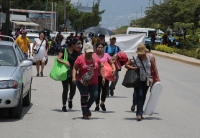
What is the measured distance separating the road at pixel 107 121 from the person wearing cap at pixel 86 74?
39 cm

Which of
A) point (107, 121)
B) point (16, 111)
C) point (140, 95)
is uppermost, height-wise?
point (140, 95)

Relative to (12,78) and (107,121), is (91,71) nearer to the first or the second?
(107,121)

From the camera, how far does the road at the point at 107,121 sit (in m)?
9.99

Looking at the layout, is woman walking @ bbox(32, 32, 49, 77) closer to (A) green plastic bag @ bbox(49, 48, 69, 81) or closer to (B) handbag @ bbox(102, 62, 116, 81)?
(B) handbag @ bbox(102, 62, 116, 81)

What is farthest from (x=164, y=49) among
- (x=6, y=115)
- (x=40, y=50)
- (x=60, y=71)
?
(x=6, y=115)

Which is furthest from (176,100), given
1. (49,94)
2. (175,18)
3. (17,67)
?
(175,18)

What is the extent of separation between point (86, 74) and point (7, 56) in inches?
77.0

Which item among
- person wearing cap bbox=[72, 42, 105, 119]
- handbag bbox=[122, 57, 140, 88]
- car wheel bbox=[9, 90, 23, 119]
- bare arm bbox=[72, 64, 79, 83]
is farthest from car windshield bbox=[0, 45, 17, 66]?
handbag bbox=[122, 57, 140, 88]

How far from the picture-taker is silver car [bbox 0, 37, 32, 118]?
10.7 metres

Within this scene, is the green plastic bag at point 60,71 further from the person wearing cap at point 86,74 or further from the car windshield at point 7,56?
the car windshield at point 7,56

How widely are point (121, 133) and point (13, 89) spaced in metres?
2.23

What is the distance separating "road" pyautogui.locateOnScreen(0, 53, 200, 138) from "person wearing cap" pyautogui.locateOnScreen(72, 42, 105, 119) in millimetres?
386

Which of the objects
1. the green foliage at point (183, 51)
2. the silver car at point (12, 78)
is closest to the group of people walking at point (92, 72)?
the silver car at point (12, 78)

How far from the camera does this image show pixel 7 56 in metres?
12.4
